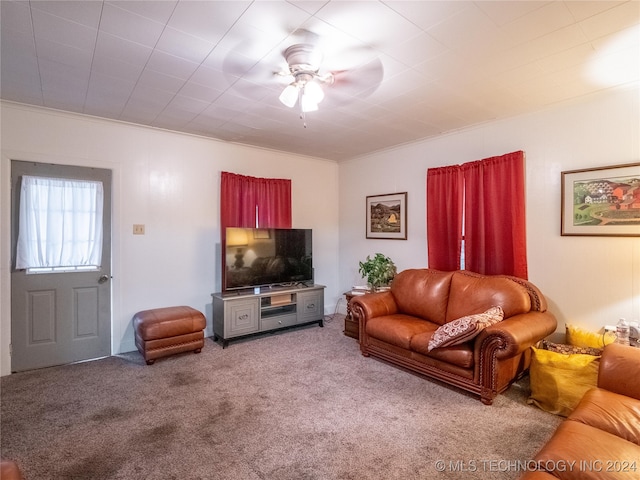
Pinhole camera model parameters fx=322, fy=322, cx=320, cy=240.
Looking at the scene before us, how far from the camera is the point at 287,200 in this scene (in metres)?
4.96

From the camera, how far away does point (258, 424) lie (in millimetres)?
2316

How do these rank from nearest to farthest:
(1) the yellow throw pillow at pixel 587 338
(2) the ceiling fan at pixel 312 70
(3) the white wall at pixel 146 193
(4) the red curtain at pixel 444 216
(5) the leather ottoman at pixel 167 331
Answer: (2) the ceiling fan at pixel 312 70 < (1) the yellow throw pillow at pixel 587 338 < (3) the white wall at pixel 146 193 < (5) the leather ottoman at pixel 167 331 < (4) the red curtain at pixel 444 216

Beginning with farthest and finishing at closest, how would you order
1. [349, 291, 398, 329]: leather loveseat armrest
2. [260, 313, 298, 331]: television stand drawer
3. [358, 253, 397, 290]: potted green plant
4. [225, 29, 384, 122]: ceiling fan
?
[358, 253, 397, 290]: potted green plant, [260, 313, 298, 331]: television stand drawer, [349, 291, 398, 329]: leather loveseat armrest, [225, 29, 384, 122]: ceiling fan

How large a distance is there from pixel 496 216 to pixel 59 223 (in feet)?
15.3

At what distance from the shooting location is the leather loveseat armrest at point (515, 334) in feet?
8.16

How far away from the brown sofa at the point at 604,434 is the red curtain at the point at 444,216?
2.00 m

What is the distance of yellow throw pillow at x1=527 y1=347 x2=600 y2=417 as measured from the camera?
93.2 inches

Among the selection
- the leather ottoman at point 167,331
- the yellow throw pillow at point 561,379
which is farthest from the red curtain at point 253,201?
the yellow throw pillow at point 561,379

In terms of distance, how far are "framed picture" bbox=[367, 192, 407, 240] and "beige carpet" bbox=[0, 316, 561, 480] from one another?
1999 mm

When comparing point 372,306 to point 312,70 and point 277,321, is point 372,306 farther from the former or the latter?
point 312,70

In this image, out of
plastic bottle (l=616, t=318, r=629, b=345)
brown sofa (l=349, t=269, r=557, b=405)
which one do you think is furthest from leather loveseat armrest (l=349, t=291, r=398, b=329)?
plastic bottle (l=616, t=318, r=629, b=345)

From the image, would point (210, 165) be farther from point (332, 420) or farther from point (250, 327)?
point (332, 420)

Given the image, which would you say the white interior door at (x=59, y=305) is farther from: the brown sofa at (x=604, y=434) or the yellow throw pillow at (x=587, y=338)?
the yellow throw pillow at (x=587, y=338)

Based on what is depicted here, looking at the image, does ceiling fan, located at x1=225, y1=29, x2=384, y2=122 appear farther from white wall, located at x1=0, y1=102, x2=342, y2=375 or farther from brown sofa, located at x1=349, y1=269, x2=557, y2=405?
brown sofa, located at x1=349, y1=269, x2=557, y2=405
